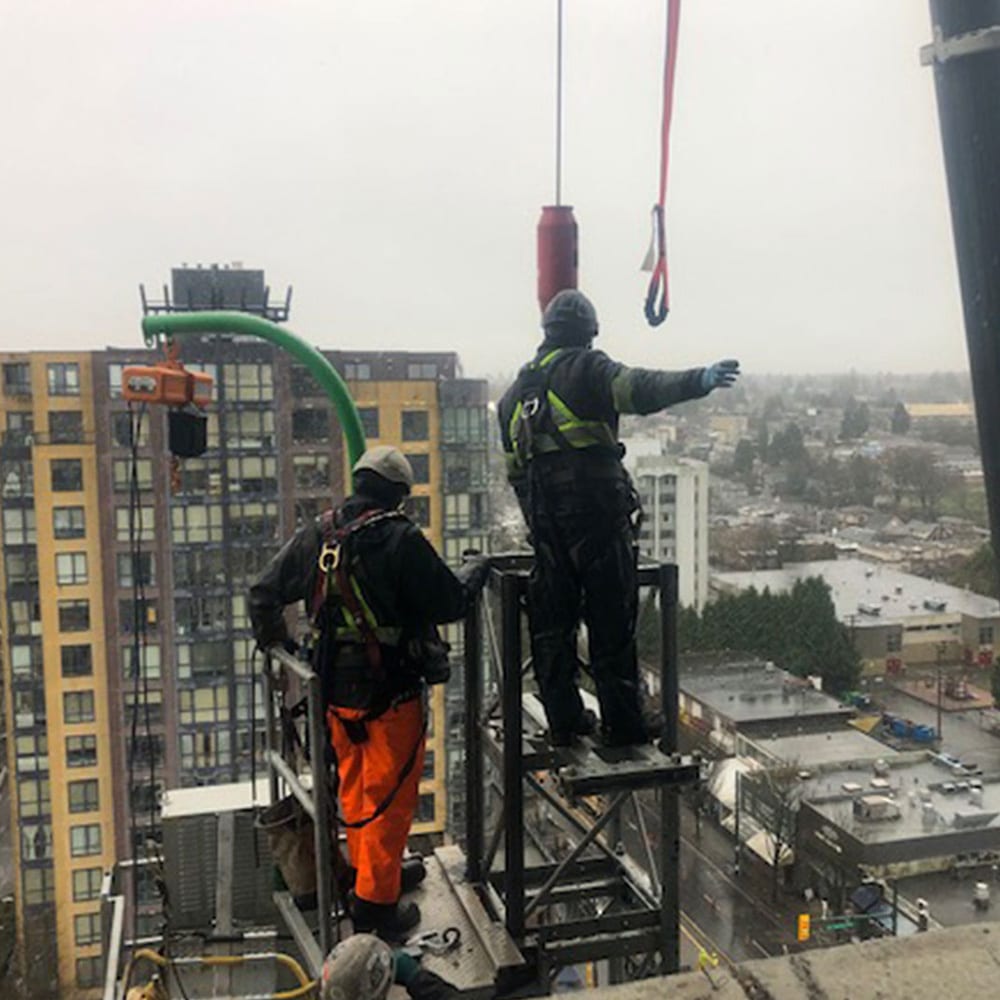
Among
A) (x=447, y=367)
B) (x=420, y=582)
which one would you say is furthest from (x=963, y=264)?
(x=447, y=367)

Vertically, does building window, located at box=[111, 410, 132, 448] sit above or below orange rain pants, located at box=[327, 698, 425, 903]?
above

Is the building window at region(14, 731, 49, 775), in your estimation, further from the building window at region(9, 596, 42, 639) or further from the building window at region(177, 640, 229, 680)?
the building window at region(177, 640, 229, 680)

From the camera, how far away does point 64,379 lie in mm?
Result: 10117

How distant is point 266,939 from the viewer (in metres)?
2.93

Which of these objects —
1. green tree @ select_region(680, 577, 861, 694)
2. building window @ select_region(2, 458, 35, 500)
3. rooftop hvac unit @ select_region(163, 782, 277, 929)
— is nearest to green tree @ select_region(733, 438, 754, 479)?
green tree @ select_region(680, 577, 861, 694)

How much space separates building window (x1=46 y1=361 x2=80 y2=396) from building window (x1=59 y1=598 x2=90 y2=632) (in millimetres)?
2197

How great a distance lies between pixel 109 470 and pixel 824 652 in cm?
1227

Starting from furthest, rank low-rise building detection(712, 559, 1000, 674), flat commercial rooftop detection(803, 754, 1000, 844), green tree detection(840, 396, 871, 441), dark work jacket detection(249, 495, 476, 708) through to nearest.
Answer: low-rise building detection(712, 559, 1000, 674)
green tree detection(840, 396, 871, 441)
flat commercial rooftop detection(803, 754, 1000, 844)
dark work jacket detection(249, 495, 476, 708)

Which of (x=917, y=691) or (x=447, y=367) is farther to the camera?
(x=917, y=691)

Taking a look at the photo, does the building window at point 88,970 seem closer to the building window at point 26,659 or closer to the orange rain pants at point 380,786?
the building window at point 26,659

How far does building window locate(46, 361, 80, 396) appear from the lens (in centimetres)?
1005

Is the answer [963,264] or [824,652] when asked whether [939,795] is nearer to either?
[824,652]

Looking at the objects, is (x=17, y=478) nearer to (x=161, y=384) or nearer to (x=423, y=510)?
(x=423, y=510)

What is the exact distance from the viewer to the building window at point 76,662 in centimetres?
1084
